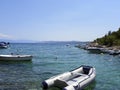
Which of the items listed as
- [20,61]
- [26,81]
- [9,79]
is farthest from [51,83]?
[20,61]

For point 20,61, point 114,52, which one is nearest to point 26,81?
point 20,61

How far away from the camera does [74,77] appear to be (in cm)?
2630

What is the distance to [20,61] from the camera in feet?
161

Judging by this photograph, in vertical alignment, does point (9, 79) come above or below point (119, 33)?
below

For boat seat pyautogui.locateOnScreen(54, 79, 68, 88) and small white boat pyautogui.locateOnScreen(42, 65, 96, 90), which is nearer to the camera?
small white boat pyautogui.locateOnScreen(42, 65, 96, 90)

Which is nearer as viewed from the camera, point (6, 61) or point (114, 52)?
point (6, 61)

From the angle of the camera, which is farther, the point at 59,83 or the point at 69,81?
the point at 69,81

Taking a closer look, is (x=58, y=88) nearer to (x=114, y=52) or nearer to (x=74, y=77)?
(x=74, y=77)

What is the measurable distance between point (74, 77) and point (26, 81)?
5.50 m

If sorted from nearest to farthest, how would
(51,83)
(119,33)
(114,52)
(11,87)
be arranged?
(51,83)
(11,87)
(114,52)
(119,33)

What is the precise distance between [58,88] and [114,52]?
4661cm

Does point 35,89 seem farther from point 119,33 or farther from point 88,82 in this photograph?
point 119,33

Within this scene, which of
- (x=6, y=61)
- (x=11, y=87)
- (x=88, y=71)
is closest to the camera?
(x=11, y=87)

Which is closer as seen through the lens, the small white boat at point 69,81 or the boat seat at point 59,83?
the small white boat at point 69,81
